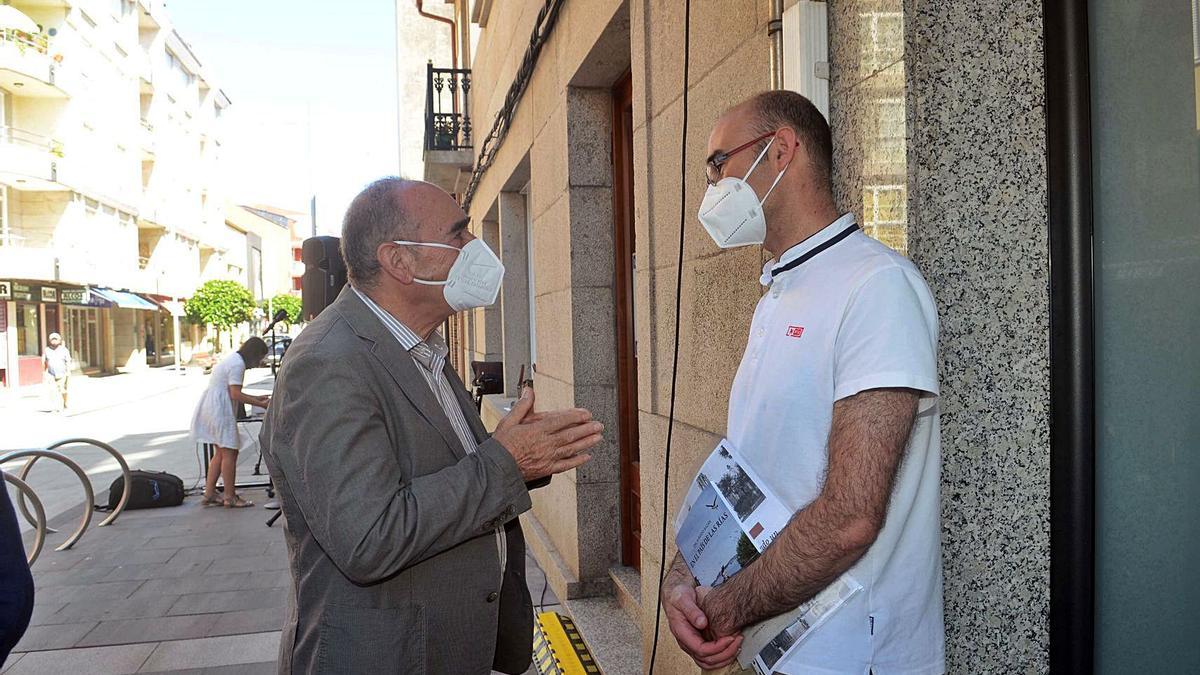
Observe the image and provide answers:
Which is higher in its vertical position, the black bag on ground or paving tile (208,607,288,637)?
the black bag on ground

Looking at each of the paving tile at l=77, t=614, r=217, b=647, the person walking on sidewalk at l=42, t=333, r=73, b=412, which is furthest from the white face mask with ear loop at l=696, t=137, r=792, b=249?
the person walking on sidewalk at l=42, t=333, r=73, b=412

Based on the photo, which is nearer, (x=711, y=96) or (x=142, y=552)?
(x=711, y=96)

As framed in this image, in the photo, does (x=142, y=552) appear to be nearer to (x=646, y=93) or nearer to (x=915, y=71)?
(x=646, y=93)

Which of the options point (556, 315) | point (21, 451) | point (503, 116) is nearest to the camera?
point (556, 315)

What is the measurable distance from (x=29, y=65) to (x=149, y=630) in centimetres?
3185

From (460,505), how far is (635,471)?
11.4 feet

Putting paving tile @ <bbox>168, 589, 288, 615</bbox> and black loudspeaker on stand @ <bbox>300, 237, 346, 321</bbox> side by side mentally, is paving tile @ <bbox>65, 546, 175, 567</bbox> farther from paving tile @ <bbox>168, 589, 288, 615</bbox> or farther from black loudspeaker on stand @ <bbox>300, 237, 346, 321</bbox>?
black loudspeaker on stand @ <bbox>300, 237, 346, 321</bbox>

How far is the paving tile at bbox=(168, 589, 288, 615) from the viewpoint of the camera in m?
6.07

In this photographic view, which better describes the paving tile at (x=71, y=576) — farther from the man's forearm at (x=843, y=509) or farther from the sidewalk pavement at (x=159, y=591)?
the man's forearm at (x=843, y=509)

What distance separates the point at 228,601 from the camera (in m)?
6.24

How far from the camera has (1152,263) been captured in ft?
6.18

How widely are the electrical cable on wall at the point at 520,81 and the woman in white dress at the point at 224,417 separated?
3.67 metres

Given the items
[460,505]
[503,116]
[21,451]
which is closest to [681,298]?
[460,505]

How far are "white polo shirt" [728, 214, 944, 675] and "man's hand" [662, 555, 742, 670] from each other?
4.6 inches
